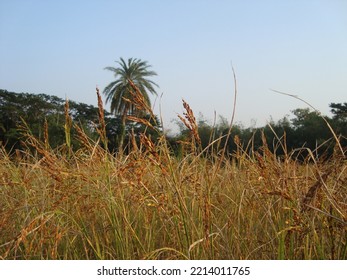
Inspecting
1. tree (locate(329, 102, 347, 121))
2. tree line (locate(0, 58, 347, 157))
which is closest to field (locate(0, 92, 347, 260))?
tree line (locate(0, 58, 347, 157))

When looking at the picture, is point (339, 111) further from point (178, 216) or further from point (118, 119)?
point (178, 216)

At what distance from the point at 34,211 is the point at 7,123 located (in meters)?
22.8

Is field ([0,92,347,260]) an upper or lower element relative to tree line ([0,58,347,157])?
lower

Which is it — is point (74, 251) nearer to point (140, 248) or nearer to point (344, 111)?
point (140, 248)

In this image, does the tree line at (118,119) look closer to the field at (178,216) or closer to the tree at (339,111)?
the tree at (339,111)

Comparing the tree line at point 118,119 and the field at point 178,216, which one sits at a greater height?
the tree line at point 118,119

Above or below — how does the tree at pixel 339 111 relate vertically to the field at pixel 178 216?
above

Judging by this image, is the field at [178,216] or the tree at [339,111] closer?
the field at [178,216]

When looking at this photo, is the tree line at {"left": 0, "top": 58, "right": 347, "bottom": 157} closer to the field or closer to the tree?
the tree

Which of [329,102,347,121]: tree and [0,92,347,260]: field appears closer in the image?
[0,92,347,260]: field

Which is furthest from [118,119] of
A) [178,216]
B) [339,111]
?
[178,216]

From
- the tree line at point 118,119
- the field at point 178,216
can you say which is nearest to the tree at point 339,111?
the tree line at point 118,119

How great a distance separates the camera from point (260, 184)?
7.14ft
